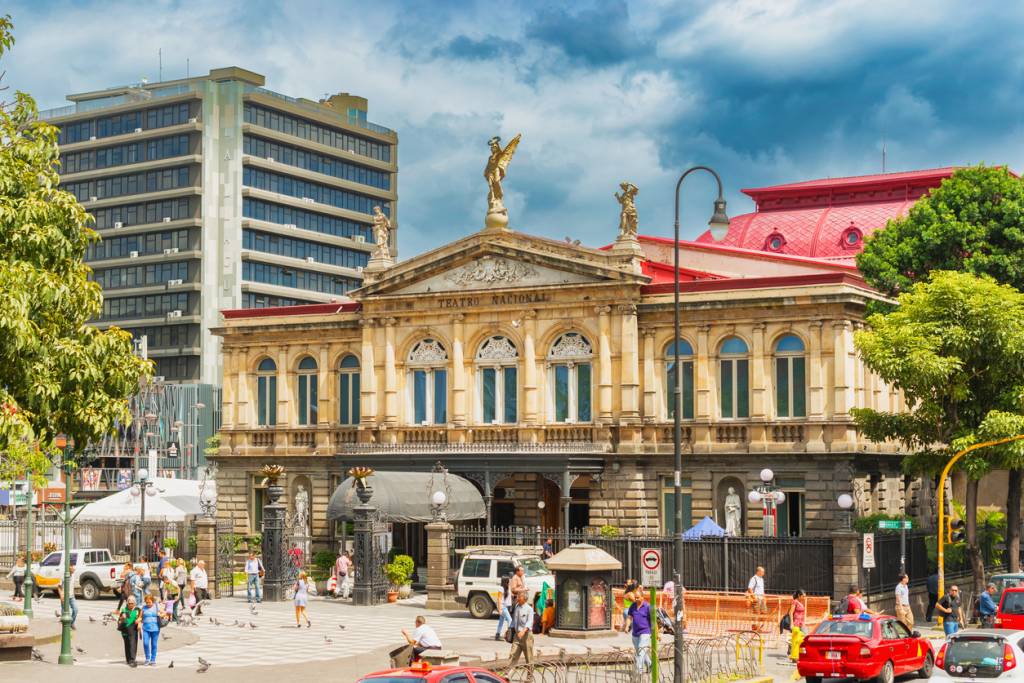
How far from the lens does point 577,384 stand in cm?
5816

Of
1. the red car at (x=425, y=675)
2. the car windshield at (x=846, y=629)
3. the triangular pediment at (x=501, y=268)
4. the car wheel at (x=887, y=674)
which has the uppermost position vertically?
the triangular pediment at (x=501, y=268)

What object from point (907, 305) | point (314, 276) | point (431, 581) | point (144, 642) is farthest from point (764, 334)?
point (314, 276)

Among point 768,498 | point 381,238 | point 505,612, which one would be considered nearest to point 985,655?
point 505,612

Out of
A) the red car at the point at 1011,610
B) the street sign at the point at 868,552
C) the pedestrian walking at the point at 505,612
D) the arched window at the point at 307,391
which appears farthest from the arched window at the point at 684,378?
the red car at the point at 1011,610

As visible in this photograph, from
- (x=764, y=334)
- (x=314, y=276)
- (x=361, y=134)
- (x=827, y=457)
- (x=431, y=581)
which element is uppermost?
(x=361, y=134)

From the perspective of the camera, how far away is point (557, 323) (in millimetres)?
58281

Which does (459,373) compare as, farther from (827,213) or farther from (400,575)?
(827,213)

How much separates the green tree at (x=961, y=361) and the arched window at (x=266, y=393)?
29.3 meters

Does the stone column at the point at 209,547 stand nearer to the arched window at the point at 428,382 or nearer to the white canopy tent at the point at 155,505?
the white canopy tent at the point at 155,505

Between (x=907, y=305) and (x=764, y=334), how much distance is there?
9.38 metres

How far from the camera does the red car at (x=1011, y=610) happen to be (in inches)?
1420

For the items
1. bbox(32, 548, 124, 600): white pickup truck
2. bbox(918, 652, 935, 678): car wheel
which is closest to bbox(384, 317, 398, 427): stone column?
bbox(32, 548, 124, 600): white pickup truck

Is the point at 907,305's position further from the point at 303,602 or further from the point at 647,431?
the point at 303,602

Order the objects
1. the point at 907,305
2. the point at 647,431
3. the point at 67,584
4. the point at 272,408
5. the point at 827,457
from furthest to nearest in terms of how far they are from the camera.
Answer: the point at 272,408 → the point at 647,431 → the point at 827,457 → the point at 907,305 → the point at 67,584
